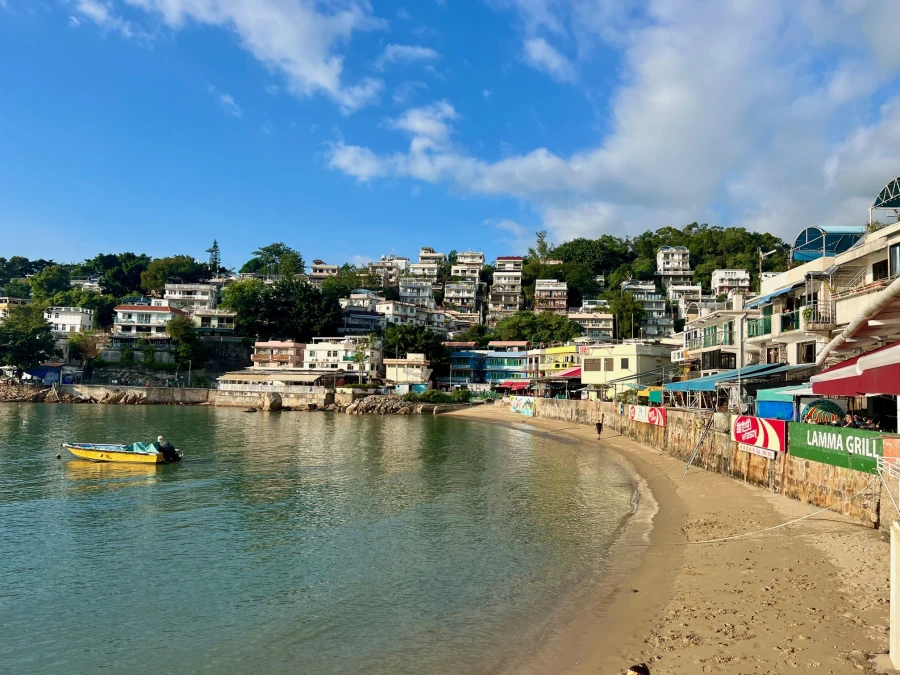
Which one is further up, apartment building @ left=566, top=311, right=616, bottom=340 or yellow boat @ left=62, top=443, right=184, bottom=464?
apartment building @ left=566, top=311, right=616, bottom=340

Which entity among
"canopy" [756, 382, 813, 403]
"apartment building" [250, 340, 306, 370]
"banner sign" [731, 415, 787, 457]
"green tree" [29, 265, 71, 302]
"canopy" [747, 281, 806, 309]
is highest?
"green tree" [29, 265, 71, 302]

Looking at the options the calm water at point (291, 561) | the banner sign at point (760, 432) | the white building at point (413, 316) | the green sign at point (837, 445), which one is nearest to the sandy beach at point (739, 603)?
the calm water at point (291, 561)

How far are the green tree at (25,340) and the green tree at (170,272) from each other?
41583 millimetres

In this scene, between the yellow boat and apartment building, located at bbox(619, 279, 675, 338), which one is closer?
→ the yellow boat

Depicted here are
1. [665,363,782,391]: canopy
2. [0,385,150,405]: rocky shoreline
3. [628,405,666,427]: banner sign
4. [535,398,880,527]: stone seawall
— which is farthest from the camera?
[0,385,150,405]: rocky shoreline

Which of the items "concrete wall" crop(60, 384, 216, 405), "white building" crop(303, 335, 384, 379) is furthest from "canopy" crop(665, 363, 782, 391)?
"concrete wall" crop(60, 384, 216, 405)

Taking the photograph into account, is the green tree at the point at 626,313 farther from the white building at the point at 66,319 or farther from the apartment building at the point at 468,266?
the white building at the point at 66,319

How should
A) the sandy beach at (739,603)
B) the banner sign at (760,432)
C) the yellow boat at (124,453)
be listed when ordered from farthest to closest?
the yellow boat at (124,453), the banner sign at (760,432), the sandy beach at (739,603)

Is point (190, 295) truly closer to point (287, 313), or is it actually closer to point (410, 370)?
point (287, 313)

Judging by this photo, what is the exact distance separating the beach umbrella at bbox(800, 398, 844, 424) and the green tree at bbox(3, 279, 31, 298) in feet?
562

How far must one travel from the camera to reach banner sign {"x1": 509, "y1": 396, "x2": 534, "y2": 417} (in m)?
71.9

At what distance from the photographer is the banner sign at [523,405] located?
7194 cm

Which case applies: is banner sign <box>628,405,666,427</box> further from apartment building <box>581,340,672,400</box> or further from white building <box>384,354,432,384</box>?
white building <box>384,354,432,384</box>

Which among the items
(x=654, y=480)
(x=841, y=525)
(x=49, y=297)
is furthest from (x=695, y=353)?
(x=49, y=297)
